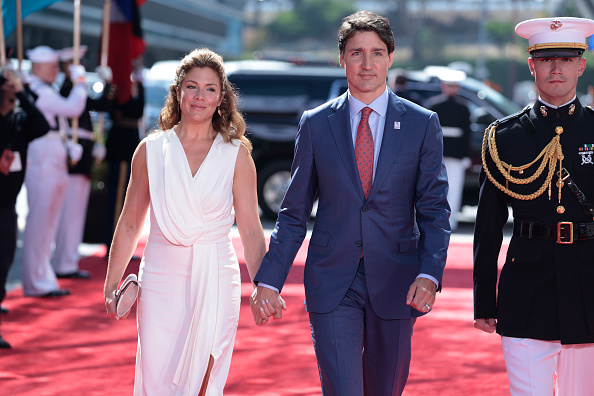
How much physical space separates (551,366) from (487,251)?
56 cm

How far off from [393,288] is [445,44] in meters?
95.2

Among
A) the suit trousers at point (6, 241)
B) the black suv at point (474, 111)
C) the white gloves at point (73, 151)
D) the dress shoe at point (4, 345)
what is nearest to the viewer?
the dress shoe at point (4, 345)

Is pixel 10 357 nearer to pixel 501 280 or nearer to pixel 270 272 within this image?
pixel 270 272

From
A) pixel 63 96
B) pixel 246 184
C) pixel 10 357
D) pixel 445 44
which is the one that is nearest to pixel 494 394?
pixel 246 184

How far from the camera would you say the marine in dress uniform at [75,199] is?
32.3 feet

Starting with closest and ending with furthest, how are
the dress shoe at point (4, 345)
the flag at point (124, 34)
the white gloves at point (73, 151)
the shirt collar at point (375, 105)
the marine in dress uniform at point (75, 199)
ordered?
1. the shirt collar at point (375, 105)
2. the dress shoe at point (4, 345)
3. the white gloves at point (73, 151)
4. the marine in dress uniform at point (75, 199)
5. the flag at point (124, 34)

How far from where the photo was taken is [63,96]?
9.68m

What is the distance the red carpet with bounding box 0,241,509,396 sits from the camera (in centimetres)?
590

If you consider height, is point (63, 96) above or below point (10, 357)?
above

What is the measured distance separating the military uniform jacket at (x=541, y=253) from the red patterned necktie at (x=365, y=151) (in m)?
0.53

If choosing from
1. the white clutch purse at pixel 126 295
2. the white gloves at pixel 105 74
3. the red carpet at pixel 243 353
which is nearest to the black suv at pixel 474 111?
the white gloves at pixel 105 74

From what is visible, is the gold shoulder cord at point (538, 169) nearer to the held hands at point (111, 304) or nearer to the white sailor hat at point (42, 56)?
the held hands at point (111, 304)

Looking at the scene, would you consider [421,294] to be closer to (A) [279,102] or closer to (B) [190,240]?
(B) [190,240]

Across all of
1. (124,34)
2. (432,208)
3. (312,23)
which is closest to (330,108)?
(432,208)
